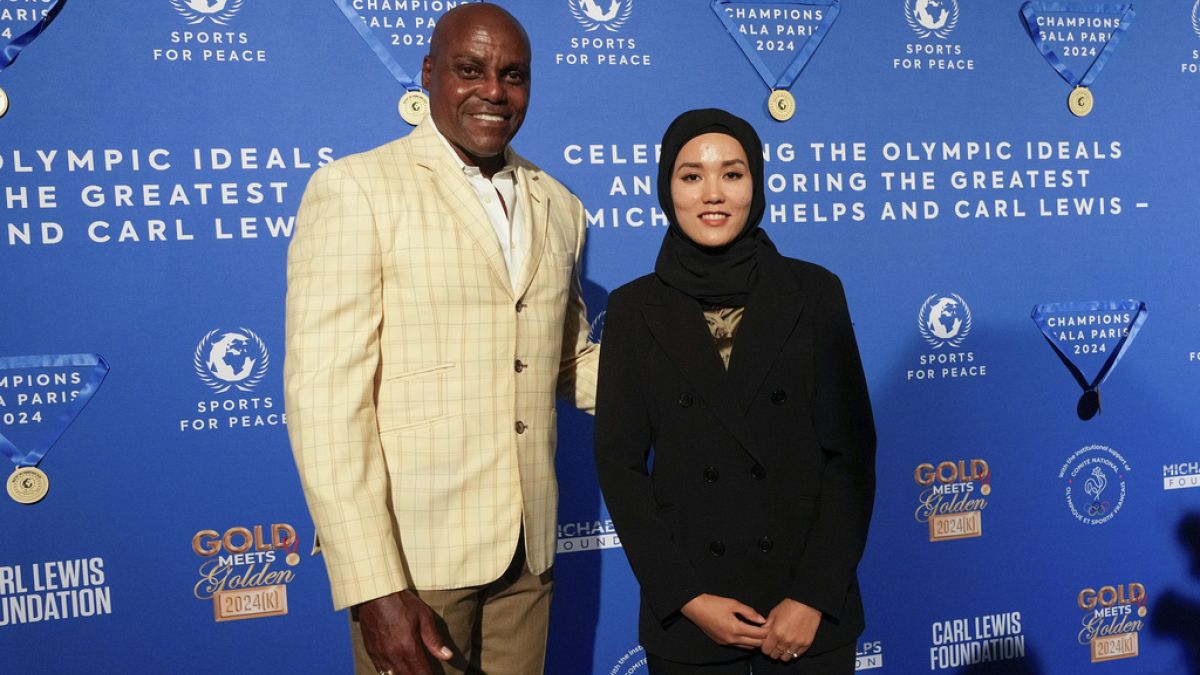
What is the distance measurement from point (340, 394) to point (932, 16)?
2028mm

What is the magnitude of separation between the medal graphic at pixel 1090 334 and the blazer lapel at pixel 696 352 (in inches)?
67.4

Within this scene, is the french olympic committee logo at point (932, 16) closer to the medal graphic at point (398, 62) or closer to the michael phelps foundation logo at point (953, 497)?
the michael phelps foundation logo at point (953, 497)

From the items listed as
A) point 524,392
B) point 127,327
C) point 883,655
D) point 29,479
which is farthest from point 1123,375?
point 29,479

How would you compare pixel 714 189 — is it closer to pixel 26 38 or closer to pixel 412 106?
pixel 412 106

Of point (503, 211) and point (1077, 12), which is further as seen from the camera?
point (1077, 12)

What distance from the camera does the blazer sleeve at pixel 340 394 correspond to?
4.73 feet

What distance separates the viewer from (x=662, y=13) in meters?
2.47

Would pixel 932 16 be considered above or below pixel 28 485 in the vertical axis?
above

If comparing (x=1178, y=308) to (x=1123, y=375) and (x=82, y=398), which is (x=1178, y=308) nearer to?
(x=1123, y=375)

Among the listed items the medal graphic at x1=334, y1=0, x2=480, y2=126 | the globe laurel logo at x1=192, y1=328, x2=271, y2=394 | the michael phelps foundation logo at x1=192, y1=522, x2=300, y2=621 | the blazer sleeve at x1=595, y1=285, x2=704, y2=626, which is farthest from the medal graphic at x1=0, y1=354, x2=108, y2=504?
the blazer sleeve at x1=595, y1=285, x2=704, y2=626

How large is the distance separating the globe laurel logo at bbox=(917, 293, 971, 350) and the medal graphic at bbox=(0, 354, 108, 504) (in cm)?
206

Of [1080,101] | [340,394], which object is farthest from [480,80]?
[1080,101]

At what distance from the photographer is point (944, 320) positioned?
2729mm

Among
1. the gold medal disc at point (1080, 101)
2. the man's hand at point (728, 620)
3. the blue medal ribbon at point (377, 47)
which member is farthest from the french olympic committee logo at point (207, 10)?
the gold medal disc at point (1080, 101)
